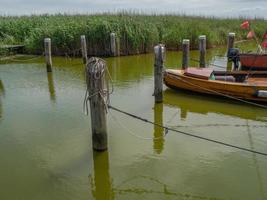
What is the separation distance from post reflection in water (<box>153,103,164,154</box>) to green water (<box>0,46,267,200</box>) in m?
0.03

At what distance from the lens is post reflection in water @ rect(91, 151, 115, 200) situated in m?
5.82

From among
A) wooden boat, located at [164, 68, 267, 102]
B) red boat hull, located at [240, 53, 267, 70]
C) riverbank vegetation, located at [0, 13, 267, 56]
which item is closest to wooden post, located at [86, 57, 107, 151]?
wooden boat, located at [164, 68, 267, 102]

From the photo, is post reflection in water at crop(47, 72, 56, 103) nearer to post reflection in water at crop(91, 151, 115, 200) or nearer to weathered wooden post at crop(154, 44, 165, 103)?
weathered wooden post at crop(154, 44, 165, 103)

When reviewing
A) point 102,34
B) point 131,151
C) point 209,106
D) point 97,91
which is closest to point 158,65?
point 209,106

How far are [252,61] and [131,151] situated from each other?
8.39 m

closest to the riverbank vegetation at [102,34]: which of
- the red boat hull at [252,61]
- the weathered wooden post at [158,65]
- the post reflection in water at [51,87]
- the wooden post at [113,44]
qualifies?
the wooden post at [113,44]

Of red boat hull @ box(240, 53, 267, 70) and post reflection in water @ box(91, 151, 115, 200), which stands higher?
Result: red boat hull @ box(240, 53, 267, 70)

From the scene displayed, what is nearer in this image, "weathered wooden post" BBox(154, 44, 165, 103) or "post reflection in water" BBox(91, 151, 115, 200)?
"post reflection in water" BBox(91, 151, 115, 200)

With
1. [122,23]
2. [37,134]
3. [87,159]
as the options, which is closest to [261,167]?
[87,159]

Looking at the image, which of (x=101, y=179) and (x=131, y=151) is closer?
(x=101, y=179)

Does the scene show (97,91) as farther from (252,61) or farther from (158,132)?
(252,61)

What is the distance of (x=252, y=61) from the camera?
45.3 ft

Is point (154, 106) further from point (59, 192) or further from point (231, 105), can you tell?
point (59, 192)

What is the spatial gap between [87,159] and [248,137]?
3735 mm
